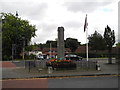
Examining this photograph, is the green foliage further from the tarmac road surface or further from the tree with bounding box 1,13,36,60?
the tarmac road surface

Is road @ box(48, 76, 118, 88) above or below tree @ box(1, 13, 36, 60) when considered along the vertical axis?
below

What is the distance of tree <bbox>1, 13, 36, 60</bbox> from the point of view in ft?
182

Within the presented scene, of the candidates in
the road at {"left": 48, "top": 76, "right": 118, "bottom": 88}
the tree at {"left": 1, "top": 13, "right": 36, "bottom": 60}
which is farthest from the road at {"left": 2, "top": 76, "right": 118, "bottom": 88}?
the tree at {"left": 1, "top": 13, "right": 36, "bottom": 60}

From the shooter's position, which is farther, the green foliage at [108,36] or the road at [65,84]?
the green foliage at [108,36]

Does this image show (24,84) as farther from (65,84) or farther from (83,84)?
(83,84)

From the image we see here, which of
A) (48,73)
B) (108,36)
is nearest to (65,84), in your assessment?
(48,73)

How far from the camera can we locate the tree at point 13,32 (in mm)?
55500

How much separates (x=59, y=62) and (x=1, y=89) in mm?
9623

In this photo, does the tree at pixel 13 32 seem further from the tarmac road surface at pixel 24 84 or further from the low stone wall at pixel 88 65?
the tarmac road surface at pixel 24 84

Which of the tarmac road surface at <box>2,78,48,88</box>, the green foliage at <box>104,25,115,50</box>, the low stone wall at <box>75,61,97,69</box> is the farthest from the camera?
the green foliage at <box>104,25,115,50</box>

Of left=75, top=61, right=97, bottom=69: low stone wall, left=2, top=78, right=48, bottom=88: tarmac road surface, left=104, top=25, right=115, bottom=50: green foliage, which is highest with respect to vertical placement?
left=104, top=25, right=115, bottom=50: green foliage

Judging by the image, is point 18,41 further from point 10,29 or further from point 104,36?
point 104,36

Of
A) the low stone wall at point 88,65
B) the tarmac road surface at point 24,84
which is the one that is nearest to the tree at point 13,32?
the low stone wall at point 88,65

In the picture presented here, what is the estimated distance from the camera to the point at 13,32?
185 feet
